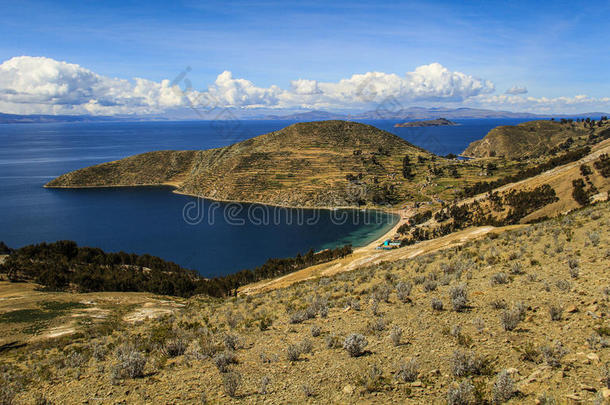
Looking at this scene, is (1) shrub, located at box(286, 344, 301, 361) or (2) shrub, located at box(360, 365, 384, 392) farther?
(1) shrub, located at box(286, 344, 301, 361)

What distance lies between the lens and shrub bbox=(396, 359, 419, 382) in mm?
8648

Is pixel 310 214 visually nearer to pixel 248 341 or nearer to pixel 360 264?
pixel 360 264

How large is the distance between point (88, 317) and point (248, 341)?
17.3 m

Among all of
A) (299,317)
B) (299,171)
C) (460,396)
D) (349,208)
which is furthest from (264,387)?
(299,171)

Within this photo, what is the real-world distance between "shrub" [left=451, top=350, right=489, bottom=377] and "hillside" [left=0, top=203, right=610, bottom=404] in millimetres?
38

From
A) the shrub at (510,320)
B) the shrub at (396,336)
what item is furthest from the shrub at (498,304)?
the shrub at (396,336)

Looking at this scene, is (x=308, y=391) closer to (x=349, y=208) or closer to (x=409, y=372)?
(x=409, y=372)

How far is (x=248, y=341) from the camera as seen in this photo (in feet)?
45.3

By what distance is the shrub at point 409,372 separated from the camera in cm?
865

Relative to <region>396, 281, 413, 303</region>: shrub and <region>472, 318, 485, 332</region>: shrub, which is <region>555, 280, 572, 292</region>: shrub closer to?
<region>472, 318, 485, 332</region>: shrub

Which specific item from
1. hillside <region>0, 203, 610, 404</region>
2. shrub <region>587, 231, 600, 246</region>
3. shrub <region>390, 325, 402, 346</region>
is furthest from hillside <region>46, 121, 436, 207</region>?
shrub <region>390, 325, 402, 346</region>

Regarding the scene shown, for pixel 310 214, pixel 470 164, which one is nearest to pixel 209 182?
pixel 310 214

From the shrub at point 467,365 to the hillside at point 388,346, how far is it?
4cm

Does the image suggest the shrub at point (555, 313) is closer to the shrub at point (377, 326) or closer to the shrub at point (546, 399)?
the shrub at point (546, 399)
